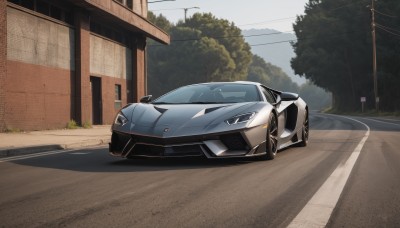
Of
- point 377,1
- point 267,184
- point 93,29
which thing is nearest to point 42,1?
point 93,29

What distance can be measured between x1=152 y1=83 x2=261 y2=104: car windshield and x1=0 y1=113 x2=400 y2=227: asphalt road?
3.23ft

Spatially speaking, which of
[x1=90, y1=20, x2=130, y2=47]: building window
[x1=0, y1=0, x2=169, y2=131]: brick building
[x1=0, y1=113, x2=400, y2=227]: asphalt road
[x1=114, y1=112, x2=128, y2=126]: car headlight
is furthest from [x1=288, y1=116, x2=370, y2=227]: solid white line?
[x1=90, y1=20, x2=130, y2=47]: building window

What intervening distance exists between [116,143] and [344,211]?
12.1ft

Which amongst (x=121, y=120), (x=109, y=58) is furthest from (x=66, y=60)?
(x=121, y=120)

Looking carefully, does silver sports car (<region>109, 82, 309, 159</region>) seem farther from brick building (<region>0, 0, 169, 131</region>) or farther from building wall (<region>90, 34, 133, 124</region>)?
building wall (<region>90, 34, 133, 124</region>)

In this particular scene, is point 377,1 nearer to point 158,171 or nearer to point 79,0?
point 79,0

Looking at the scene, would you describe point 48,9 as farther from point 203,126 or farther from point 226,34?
point 226,34

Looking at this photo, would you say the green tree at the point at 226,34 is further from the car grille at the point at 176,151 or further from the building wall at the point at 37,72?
the car grille at the point at 176,151

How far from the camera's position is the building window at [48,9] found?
16766mm

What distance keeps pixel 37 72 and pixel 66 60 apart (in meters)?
2.44

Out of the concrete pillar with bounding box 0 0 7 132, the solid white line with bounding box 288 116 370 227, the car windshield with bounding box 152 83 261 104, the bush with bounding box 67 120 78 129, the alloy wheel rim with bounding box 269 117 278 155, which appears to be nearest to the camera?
the solid white line with bounding box 288 116 370 227

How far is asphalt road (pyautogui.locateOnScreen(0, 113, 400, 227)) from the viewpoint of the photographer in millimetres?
3528

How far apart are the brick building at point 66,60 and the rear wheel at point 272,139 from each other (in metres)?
10.3

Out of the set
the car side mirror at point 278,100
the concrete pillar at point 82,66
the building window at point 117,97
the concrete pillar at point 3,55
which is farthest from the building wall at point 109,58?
the car side mirror at point 278,100
